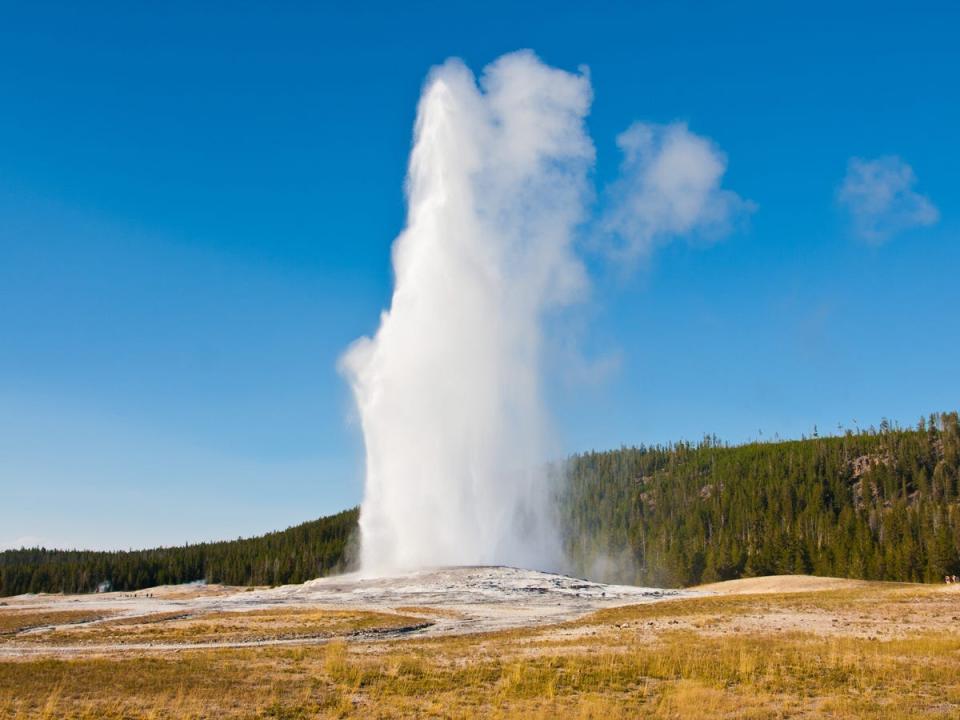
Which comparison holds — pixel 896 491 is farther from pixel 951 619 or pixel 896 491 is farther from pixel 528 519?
pixel 951 619

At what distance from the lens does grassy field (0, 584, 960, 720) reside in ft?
55.9

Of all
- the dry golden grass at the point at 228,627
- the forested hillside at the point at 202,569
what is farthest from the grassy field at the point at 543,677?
the forested hillside at the point at 202,569

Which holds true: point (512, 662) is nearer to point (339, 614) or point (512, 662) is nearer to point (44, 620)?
point (339, 614)

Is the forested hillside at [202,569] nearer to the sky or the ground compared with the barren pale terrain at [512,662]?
nearer to the ground

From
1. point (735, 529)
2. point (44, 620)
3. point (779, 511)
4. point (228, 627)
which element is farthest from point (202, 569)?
point (228, 627)

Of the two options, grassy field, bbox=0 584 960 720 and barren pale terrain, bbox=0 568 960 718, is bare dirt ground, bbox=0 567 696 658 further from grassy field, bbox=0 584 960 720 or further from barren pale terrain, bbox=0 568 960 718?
grassy field, bbox=0 584 960 720

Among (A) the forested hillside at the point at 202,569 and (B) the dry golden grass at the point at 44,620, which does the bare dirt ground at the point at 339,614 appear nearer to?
(B) the dry golden grass at the point at 44,620

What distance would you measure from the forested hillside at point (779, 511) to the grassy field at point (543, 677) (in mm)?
67143

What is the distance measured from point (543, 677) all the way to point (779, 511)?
4590 inches

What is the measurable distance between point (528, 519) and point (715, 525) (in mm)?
62728

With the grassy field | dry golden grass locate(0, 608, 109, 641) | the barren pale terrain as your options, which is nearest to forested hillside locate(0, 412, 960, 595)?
the barren pale terrain

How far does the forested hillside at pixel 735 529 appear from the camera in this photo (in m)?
93.3

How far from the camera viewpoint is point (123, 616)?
1984 inches

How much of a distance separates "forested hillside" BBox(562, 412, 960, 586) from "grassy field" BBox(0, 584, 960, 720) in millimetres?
67143
